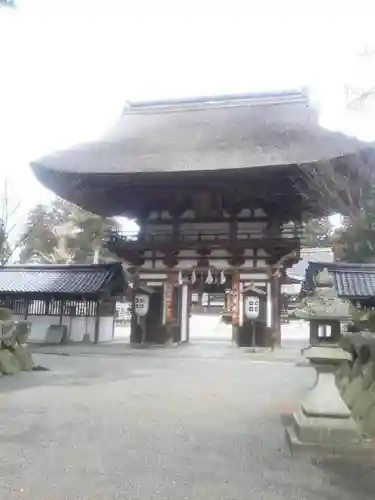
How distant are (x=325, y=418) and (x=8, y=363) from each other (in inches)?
264

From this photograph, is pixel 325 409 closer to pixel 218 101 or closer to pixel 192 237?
pixel 192 237

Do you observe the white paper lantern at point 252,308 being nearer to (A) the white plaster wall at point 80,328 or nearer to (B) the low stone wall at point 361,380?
(A) the white plaster wall at point 80,328

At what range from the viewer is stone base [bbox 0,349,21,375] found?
9219 mm

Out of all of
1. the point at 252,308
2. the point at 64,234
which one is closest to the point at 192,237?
the point at 252,308

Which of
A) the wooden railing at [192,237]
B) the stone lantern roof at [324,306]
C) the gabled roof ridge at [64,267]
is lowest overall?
the stone lantern roof at [324,306]

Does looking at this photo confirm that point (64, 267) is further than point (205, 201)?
Yes

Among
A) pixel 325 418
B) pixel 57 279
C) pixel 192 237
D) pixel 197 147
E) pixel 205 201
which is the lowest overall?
pixel 325 418

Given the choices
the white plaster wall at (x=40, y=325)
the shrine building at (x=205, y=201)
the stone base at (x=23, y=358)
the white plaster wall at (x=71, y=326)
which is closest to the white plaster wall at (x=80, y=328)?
the white plaster wall at (x=71, y=326)

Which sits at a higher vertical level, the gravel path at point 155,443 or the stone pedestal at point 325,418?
the stone pedestal at point 325,418

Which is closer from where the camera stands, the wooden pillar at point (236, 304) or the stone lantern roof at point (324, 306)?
the stone lantern roof at point (324, 306)

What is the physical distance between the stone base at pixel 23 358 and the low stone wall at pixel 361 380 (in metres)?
6.29

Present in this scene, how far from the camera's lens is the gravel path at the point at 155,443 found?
3.49 m

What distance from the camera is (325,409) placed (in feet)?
15.1

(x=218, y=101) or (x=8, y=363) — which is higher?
(x=218, y=101)
